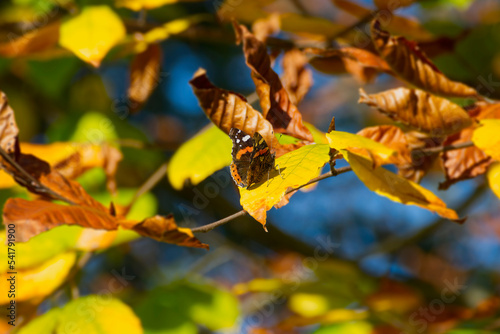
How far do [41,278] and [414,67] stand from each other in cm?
64

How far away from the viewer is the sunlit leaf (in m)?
0.72

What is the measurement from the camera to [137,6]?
0.84 m

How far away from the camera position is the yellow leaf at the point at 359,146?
0.48 meters

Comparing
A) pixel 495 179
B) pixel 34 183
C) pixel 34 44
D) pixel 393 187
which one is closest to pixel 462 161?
pixel 495 179

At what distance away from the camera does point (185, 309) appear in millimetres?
997

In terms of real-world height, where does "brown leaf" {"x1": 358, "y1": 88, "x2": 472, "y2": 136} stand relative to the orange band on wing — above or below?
above

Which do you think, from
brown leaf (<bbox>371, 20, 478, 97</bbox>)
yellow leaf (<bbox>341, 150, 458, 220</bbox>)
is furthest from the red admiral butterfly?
brown leaf (<bbox>371, 20, 478, 97</bbox>)

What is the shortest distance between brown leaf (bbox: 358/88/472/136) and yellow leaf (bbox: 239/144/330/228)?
14cm

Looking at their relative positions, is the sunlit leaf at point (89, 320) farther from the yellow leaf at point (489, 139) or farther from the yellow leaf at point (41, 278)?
the yellow leaf at point (489, 139)

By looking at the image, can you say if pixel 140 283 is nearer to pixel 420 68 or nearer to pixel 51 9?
pixel 51 9

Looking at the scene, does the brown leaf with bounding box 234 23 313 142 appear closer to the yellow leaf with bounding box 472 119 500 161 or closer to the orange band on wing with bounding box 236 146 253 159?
the orange band on wing with bounding box 236 146 253 159

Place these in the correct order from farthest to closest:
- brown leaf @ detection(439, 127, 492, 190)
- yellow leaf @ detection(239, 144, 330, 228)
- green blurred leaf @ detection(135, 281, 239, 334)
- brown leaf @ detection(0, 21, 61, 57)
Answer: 1. green blurred leaf @ detection(135, 281, 239, 334)
2. brown leaf @ detection(0, 21, 61, 57)
3. brown leaf @ detection(439, 127, 492, 190)
4. yellow leaf @ detection(239, 144, 330, 228)

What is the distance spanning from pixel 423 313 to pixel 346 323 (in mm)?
218

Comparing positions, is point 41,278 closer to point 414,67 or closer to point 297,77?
point 297,77
